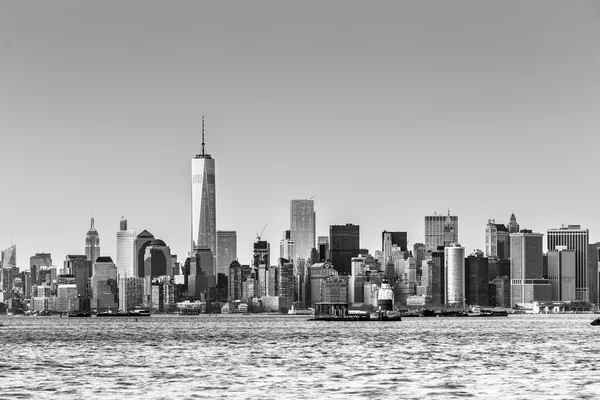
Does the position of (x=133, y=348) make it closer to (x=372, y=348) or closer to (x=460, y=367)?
(x=372, y=348)

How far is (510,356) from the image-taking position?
125m

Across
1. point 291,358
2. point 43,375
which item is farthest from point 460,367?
point 43,375

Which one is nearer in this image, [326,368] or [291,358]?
[326,368]

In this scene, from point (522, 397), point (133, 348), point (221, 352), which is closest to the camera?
point (522, 397)

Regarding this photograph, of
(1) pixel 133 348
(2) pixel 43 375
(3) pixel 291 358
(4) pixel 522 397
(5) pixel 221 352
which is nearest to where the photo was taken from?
(4) pixel 522 397

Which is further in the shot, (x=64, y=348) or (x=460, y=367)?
(x=64, y=348)

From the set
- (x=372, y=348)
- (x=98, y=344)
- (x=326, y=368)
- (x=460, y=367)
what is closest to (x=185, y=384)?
(x=326, y=368)

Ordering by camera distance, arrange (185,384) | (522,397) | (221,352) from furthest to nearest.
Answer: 1. (221,352)
2. (185,384)
3. (522,397)

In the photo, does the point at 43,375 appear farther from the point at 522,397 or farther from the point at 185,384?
the point at 522,397

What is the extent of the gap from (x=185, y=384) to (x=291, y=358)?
3165cm

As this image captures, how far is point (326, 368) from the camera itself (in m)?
105

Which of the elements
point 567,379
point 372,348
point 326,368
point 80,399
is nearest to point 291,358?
point 326,368

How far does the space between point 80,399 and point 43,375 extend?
849 inches

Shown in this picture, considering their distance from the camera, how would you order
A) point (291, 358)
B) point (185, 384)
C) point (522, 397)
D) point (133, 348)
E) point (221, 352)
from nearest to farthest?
point (522, 397)
point (185, 384)
point (291, 358)
point (221, 352)
point (133, 348)
